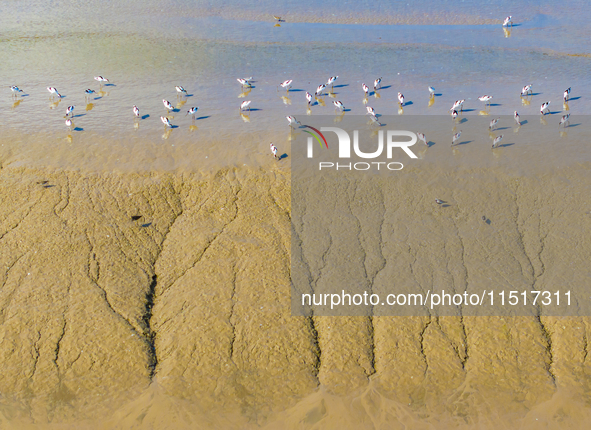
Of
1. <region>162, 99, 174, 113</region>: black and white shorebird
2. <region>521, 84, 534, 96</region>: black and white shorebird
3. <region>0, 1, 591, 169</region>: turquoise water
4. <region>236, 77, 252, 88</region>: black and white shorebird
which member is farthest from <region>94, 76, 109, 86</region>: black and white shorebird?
<region>521, 84, 534, 96</region>: black and white shorebird

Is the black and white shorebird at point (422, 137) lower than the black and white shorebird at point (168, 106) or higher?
lower

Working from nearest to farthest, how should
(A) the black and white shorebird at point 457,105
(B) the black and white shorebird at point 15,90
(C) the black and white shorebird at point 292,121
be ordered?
(C) the black and white shorebird at point 292,121
(A) the black and white shorebird at point 457,105
(B) the black and white shorebird at point 15,90

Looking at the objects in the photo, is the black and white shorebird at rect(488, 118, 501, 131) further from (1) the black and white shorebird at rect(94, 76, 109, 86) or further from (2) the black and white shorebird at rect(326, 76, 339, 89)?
(1) the black and white shorebird at rect(94, 76, 109, 86)

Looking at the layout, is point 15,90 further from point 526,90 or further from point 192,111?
point 526,90

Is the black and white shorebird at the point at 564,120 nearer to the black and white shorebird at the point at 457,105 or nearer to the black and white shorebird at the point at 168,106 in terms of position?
the black and white shorebird at the point at 457,105

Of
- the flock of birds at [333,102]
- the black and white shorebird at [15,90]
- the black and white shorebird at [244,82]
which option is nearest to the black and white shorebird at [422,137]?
the flock of birds at [333,102]

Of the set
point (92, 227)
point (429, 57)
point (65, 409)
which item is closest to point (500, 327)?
point (65, 409)

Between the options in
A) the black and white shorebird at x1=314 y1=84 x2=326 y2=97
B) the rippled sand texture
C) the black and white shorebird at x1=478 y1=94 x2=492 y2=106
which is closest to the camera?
the rippled sand texture

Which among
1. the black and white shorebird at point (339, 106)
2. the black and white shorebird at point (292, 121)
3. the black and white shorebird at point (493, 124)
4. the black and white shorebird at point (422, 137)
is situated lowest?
the black and white shorebird at point (422, 137)
